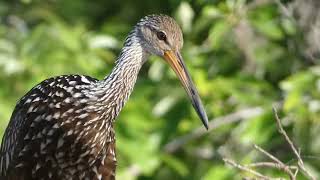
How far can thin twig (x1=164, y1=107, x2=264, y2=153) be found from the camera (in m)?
9.98

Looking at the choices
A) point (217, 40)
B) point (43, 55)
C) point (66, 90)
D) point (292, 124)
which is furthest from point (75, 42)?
point (66, 90)

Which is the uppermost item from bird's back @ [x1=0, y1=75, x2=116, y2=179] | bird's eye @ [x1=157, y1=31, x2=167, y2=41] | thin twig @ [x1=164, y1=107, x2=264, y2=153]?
bird's eye @ [x1=157, y1=31, x2=167, y2=41]

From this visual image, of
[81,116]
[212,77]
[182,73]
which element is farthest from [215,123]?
[81,116]

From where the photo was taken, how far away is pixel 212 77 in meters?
10.3

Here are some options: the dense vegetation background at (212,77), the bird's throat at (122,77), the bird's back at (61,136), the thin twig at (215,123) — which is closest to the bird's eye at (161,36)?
the bird's throat at (122,77)

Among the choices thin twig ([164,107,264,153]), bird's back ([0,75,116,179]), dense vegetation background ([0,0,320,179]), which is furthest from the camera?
thin twig ([164,107,264,153])

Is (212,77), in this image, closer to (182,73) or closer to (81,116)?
(182,73)

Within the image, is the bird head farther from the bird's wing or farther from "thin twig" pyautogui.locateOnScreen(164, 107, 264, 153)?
"thin twig" pyautogui.locateOnScreen(164, 107, 264, 153)

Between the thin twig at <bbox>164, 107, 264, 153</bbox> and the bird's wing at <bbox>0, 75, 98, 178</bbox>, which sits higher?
the bird's wing at <bbox>0, 75, 98, 178</bbox>

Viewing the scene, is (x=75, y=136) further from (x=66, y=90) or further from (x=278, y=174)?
(x=278, y=174)

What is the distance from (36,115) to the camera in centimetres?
780

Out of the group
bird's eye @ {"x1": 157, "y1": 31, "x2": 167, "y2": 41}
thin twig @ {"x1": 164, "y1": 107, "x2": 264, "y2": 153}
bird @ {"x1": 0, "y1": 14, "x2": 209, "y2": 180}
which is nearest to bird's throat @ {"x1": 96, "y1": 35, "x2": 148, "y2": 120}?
bird @ {"x1": 0, "y1": 14, "x2": 209, "y2": 180}

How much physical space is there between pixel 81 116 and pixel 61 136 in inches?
6.0

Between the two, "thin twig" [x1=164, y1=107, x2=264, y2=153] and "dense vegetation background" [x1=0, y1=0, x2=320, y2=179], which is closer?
"dense vegetation background" [x1=0, y1=0, x2=320, y2=179]
